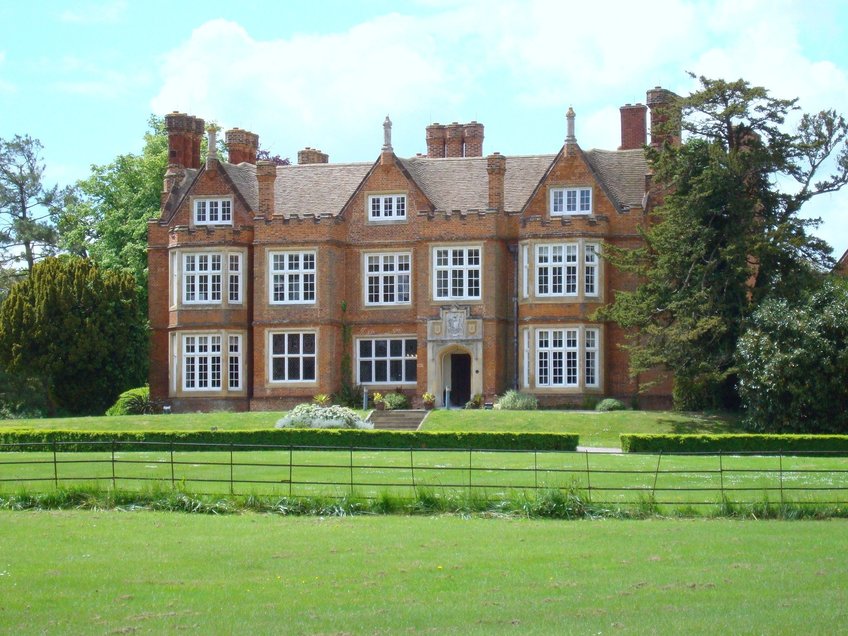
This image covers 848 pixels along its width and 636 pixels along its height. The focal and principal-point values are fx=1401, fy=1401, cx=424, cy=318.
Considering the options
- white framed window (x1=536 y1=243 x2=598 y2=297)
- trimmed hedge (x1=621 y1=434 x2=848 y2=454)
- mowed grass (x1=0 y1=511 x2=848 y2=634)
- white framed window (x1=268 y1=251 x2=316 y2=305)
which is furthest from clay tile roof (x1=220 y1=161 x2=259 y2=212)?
mowed grass (x1=0 y1=511 x2=848 y2=634)

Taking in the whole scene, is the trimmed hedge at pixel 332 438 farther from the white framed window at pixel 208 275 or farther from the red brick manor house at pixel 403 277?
the white framed window at pixel 208 275

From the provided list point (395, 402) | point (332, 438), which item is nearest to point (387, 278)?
point (395, 402)

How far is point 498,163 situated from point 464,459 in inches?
719

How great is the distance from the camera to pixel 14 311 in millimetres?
53500

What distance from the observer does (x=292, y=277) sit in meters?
50.9

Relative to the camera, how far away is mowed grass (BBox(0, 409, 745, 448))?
140 feet

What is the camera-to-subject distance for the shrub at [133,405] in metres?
50.7

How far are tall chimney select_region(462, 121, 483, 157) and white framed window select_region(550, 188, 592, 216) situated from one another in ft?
22.1

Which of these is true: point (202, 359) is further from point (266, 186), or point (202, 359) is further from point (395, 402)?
point (395, 402)

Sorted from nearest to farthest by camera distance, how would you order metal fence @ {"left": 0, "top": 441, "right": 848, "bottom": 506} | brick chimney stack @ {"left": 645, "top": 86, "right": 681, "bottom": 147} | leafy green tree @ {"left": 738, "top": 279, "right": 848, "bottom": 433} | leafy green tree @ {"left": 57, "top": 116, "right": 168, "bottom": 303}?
metal fence @ {"left": 0, "top": 441, "right": 848, "bottom": 506}
leafy green tree @ {"left": 738, "top": 279, "right": 848, "bottom": 433}
brick chimney stack @ {"left": 645, "top": 86, "right": 681, "bottom": 147}
leafy green tree @ {"left": 57, "top": 116, "right": 168, "bottom": 303}

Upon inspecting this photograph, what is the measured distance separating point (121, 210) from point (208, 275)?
15741 mm

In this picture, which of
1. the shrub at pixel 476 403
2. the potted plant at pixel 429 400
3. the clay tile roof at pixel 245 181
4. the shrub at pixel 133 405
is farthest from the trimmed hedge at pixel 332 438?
the clay tile roof at pixel 245 181

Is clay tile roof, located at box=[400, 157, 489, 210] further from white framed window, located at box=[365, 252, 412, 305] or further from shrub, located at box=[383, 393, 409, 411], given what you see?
shrub, located at box=[383, 393, 409, 411]

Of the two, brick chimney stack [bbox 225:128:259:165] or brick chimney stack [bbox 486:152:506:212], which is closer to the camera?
brick chimney stack [bbox 486:152:506:212]
